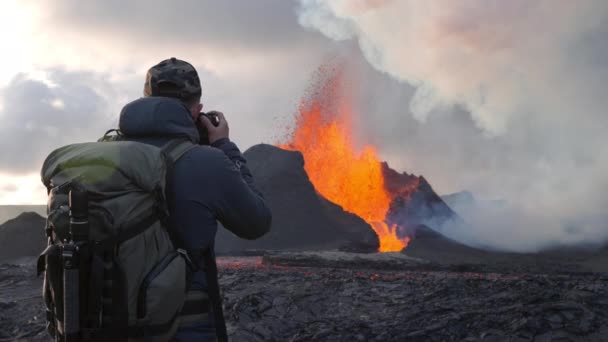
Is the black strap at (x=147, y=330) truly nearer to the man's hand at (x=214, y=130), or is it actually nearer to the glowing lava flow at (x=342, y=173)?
the man's hand at (x=214, y=130)

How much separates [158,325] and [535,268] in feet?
63.8

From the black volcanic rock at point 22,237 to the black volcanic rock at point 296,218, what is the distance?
7.89 meters

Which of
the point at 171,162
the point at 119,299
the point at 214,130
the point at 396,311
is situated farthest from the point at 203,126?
the point at 396,311

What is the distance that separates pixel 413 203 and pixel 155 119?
31813 millimetres

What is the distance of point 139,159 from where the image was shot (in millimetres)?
2068

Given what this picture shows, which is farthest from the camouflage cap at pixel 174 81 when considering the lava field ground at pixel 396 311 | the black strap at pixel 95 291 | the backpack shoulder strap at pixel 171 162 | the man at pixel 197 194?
the lava field ground at pixel 396 311

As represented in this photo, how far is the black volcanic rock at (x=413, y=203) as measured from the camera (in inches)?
1254

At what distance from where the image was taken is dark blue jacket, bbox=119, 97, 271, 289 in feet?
7.43

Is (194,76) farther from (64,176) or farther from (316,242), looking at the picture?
(316,242)

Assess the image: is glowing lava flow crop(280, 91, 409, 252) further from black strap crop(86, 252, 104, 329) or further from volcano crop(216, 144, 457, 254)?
black strap crop(86, 252, 104, 329)

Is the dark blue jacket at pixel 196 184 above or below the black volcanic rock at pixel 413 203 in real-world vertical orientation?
below

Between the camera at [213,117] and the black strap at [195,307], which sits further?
the camera at [213,117]

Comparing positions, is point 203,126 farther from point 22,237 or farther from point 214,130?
point 22,237

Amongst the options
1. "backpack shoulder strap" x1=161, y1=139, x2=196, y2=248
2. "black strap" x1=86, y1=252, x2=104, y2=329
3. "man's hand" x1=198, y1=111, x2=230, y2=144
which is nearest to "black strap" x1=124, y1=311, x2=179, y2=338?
"black strap" x1=86, y1=252, x2=104, y2=329
